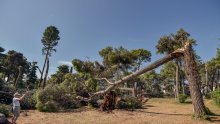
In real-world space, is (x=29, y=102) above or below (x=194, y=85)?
below

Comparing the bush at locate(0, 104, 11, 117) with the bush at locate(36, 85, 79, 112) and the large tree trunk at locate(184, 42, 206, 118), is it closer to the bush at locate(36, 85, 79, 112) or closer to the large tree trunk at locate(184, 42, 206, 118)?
the bush at locate(36, 85, 79, 112)

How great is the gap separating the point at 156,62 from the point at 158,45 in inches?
720

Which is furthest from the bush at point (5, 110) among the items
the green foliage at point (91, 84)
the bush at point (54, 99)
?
the green foliage at point (91, 84)

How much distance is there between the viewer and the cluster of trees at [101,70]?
23.7 meters

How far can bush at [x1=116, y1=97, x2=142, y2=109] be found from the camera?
2145cm

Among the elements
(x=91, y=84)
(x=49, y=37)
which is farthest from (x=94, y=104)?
(x=49, y=37)

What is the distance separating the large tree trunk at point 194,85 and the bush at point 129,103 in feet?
27.3

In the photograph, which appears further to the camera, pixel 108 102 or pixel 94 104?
pixel 94 104

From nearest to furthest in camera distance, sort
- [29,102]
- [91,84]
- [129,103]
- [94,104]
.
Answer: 1. [29,102]
2. [94,104]
3. [129,103]
4. [91,84]

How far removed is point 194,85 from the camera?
14.1 meters

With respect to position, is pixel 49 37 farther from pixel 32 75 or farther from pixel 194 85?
pixel 194 85

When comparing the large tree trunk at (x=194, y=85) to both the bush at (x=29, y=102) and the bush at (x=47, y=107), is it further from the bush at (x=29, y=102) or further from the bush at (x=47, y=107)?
the bush at (x=29, y=102)

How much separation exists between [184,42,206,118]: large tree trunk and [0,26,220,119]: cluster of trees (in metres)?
1.15

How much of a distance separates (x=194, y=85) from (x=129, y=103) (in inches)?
350
